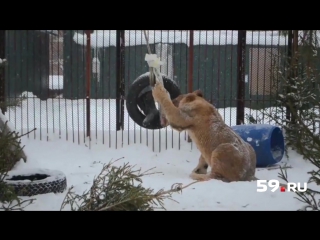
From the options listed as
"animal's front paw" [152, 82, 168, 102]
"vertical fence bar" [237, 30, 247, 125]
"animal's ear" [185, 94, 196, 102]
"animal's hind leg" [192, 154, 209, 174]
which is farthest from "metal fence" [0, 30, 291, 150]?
"animal's front paw" [152, 82, 168, 102]

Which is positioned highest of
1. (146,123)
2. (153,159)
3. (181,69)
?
(181,69)

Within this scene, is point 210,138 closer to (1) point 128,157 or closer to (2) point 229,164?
(2) point 229,164

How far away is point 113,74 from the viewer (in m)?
6.09

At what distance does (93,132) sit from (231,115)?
1.51m

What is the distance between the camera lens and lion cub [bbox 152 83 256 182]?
3.60 m

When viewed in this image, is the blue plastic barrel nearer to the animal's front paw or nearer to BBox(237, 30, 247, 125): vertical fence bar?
BBox(237, 30, 247, 125): vertical fence bar

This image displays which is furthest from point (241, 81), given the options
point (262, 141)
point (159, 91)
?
point (159, 91)

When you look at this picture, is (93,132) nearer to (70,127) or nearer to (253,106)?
(70,127)

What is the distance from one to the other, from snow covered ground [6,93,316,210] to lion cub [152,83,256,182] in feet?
0.68

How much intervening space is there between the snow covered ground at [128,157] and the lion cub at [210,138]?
0.21 metres

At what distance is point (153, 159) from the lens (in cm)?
495
